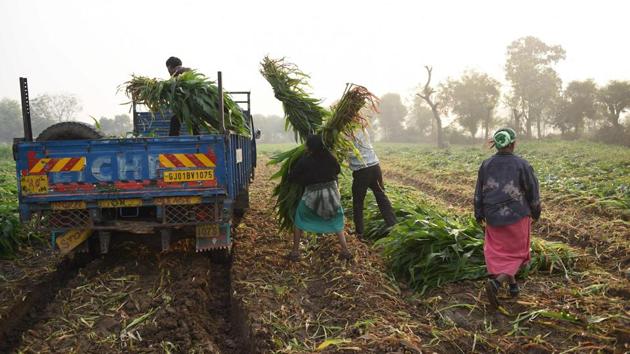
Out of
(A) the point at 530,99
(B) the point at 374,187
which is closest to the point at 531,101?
(A) the point at 530,99

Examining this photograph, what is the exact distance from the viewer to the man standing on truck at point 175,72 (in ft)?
20.4

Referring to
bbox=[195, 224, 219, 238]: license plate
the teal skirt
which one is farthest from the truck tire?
the teal skirt

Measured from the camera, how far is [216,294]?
4750mm

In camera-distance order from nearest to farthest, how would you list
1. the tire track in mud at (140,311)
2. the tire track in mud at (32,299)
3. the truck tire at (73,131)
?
1. the tire track in mud at (140,311)
2. the tire track in mud at (32,299)
3. the truck tire at (73,131)

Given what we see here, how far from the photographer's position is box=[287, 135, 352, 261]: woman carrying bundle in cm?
519

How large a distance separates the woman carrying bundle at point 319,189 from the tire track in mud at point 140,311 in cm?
126

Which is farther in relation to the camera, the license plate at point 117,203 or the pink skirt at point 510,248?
the license plate at point 117,203

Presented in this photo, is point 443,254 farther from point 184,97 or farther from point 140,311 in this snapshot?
point 184,97

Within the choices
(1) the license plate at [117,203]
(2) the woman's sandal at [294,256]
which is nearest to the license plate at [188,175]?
(1) the license plate at [117,203]

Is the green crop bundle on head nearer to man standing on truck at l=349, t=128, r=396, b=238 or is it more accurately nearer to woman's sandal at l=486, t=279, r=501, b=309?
man standing on truck at l=349, t=128, r=396, b=238

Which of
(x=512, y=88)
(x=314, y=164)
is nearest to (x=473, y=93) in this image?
(x=512, y=88)

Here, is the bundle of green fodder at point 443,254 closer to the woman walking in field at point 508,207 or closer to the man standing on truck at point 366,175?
the woman walking in field at point 508,207

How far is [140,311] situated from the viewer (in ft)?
13.5

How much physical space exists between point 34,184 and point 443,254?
175 inches
